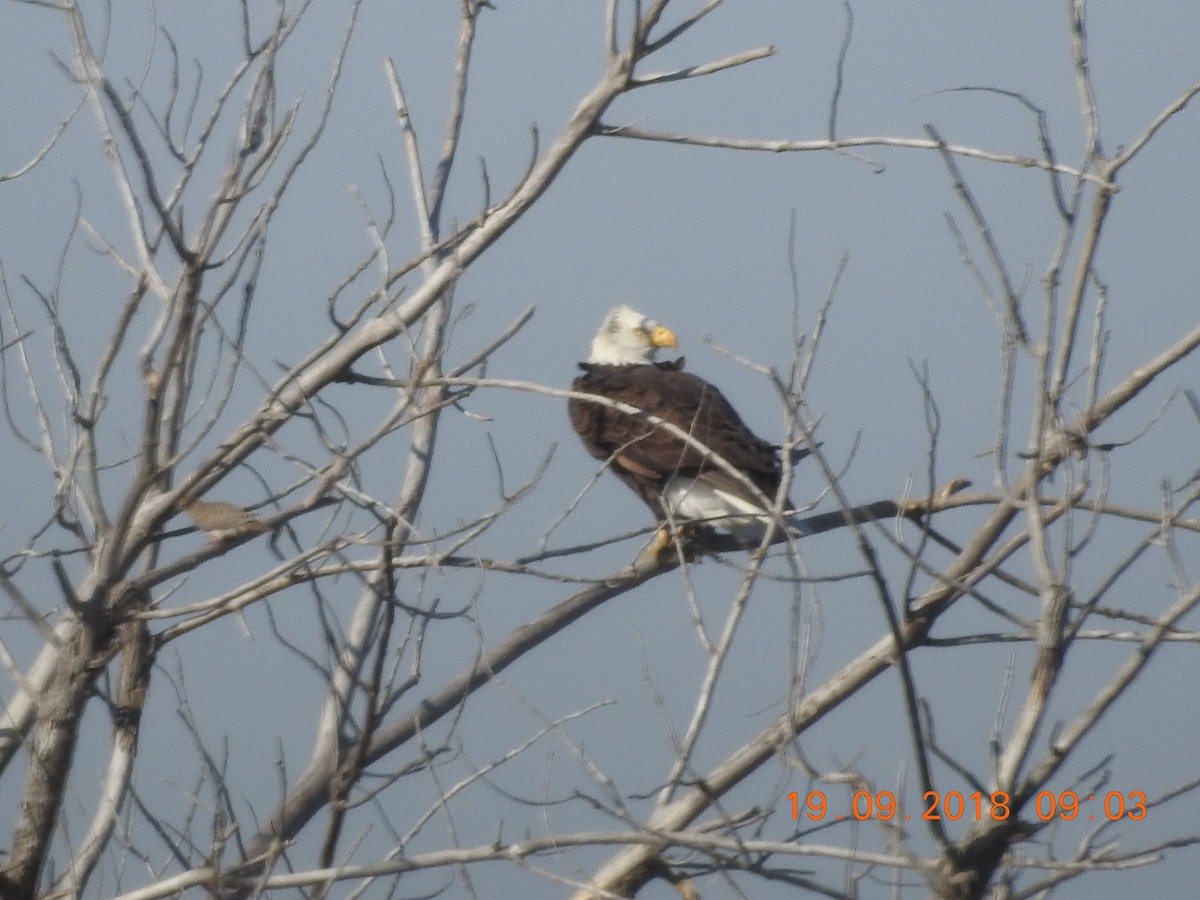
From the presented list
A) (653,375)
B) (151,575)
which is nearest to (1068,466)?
(151,575)

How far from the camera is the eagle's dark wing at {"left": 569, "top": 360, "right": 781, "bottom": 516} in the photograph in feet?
16.8

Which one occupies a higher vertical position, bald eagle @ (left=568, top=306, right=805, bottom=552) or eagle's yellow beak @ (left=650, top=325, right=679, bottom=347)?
eagle's yellow beak @ (left=650, top=325, right=679, bottom=347)

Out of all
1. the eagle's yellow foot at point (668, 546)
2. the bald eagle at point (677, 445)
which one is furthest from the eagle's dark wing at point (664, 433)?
the eagle's yellow foot at point (668, 546)

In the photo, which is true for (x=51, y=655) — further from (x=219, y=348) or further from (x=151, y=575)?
(x=219, y=348)

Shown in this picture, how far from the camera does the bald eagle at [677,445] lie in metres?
5.06

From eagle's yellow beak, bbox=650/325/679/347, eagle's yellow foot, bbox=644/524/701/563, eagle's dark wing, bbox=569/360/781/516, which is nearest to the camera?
eagle's yellow foot, bbox=644/524/701/563

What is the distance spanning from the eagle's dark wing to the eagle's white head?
502 mm

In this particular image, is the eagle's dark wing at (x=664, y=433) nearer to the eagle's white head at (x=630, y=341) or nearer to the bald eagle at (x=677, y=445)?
the bald eagle at (x=677, y=445)

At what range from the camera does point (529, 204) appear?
3264mm

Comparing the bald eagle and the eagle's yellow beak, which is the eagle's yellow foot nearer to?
the bald eagle

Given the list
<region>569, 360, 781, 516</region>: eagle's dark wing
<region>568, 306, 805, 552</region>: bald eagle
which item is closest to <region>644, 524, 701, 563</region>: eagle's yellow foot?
<region>568, 306, 805, 552</region>: bald eagle

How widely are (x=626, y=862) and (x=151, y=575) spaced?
135 centimetres

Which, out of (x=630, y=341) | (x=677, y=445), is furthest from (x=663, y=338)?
(x=677, y=445)

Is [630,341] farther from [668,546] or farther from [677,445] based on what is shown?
[668,546]
